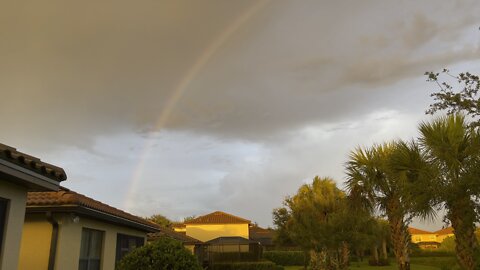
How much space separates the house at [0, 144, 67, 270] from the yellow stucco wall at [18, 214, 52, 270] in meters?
3.26

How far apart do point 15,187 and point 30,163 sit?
2.67 ft

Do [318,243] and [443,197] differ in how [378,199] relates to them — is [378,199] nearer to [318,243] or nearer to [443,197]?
[443,197]

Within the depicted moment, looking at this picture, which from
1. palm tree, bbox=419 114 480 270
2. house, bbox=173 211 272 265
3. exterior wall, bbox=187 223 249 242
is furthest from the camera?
exterior wall, bbox=187 223 249 242

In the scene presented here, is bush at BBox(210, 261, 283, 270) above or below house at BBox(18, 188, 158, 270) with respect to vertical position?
below

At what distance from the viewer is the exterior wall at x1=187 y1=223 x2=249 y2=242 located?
53094mm

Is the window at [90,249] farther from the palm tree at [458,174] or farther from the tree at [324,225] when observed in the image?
the tree at [324,225]

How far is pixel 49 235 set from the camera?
32.9ft

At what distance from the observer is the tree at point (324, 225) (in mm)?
24312

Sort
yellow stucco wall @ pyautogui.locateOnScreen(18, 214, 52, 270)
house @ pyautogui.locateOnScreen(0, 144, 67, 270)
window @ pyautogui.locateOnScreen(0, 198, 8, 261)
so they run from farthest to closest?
1. yellow stucco wall @ pyautogui.locateOnScreen(18, 214, 52, 270)
2. window @ pyautogui.locateOnScreen(0, 198, 8, 261)
3. house @ pyautogui.locateOnScreen(0, 144, 67, 270)

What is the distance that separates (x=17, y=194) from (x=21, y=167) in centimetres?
96

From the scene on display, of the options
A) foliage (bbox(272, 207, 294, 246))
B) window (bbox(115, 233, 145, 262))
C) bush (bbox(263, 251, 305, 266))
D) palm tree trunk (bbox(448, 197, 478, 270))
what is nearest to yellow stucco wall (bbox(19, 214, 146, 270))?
window (bbox(115, 233, 145, 262))

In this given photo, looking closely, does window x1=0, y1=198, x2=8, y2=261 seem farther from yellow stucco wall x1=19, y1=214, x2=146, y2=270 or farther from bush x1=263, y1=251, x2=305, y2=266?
bush x1=263, y1=251, x2=305, y2=266

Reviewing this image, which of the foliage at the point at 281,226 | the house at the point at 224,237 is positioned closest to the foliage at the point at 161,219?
the house at the point at 224,237

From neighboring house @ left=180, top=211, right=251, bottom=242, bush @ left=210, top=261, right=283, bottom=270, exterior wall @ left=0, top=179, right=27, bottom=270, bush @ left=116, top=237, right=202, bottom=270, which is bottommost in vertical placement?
bush @ left=210, top=261, right=283, bottom=270
